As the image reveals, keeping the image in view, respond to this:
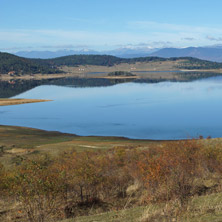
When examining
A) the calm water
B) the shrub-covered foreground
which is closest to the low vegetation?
the shrub-covered foreground

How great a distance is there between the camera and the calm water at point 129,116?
2505 inches

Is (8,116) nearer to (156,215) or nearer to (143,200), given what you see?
(143,200)

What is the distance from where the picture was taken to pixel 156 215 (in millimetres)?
13109

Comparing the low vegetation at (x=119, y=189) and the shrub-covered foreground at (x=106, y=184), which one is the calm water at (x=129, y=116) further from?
the low vegetation at (x=119, y=189)

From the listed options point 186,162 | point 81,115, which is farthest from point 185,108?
point 186,162

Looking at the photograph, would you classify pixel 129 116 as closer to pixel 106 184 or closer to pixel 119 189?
pixel 119 189

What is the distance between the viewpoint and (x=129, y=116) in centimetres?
→ 8038

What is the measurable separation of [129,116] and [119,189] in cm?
5757

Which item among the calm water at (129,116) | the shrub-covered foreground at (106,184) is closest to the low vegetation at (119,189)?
the shrub-covered foreground at (106,184)

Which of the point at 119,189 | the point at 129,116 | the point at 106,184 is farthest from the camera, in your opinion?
the point at 129,116

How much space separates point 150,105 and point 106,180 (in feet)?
250

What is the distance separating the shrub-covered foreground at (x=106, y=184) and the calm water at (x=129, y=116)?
30.4 meters

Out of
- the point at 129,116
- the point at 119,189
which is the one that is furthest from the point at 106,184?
the point at 129,116

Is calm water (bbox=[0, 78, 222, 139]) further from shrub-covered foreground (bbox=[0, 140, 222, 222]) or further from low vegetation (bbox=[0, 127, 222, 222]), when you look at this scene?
low vegetation (bbox=[0, 127, 222, 222])
